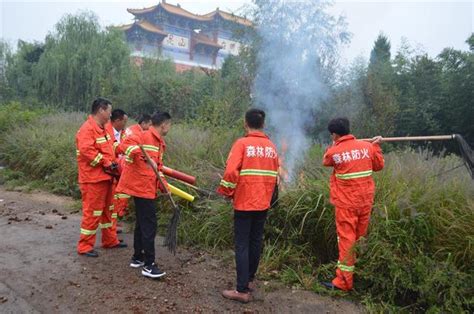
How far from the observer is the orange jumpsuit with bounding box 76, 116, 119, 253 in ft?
16.2

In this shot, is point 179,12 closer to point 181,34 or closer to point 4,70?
point 181,34

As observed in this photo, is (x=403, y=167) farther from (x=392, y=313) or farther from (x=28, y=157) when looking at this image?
(x=28, y=157)

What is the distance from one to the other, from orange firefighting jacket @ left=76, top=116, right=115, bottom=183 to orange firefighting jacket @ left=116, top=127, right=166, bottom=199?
62 cm

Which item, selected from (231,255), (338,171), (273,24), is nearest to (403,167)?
(338,171)

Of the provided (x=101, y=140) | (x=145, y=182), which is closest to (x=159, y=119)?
(x=145, y=182)

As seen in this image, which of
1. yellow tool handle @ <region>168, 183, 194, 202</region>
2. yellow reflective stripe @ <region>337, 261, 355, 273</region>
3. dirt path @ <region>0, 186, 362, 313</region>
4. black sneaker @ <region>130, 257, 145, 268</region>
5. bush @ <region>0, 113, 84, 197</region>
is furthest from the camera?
bush @ <region>0, 113, 84, 197</region>

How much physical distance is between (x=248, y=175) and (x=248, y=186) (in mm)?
109

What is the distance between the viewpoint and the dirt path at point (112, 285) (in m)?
3.93

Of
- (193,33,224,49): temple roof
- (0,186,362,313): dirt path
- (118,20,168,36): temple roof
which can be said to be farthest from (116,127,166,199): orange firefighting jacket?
(193,33,224,49): temple roof

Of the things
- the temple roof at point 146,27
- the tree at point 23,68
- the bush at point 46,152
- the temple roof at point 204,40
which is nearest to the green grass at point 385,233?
the bush at point 46,152

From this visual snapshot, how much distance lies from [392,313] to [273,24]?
804cm

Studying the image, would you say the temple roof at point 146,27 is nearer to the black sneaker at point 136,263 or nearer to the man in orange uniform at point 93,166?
the man in orange uniform at point 93,166

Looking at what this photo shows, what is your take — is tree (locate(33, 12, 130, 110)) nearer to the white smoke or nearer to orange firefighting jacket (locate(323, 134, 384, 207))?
the white smoke

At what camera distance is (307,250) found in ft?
16.7
